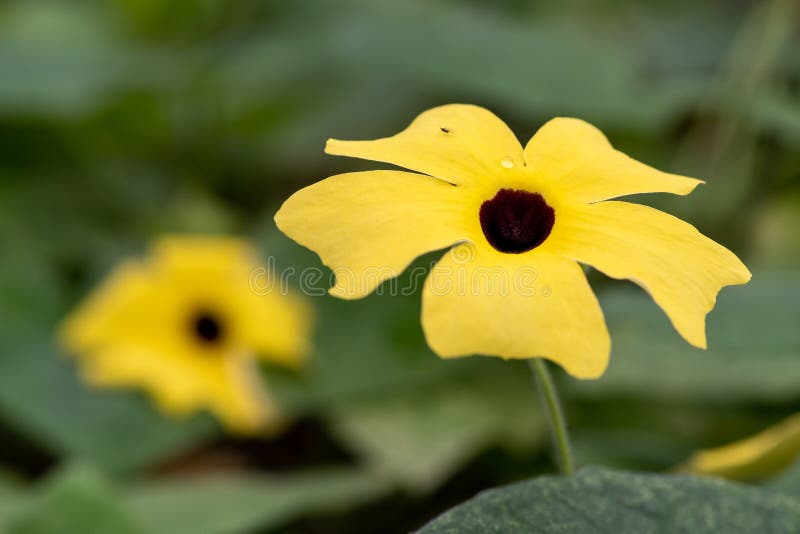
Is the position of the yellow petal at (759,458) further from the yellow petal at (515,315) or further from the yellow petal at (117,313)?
the yellow petal at (117,313)

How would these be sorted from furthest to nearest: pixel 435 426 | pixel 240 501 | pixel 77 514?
pixel 435 426
pixel 240 501
pixel 77 514

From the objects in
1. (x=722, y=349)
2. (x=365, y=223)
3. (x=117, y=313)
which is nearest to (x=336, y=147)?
(x=365, y=223)

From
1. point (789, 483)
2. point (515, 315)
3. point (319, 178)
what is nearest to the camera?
point (515, 315)

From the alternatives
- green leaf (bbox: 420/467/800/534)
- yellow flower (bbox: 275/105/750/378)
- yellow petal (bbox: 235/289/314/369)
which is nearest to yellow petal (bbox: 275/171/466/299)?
yellow flower (bbox: 275/105/750/378)

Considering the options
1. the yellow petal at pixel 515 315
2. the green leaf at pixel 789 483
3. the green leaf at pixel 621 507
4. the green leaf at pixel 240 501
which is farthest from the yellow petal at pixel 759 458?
the green leaf at pixel 240 501

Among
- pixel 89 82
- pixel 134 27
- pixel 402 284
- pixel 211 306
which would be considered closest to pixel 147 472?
pixel 211 306

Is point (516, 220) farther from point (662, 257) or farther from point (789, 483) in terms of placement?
point (789, 483)

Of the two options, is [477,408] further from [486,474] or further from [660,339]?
[660,339]
